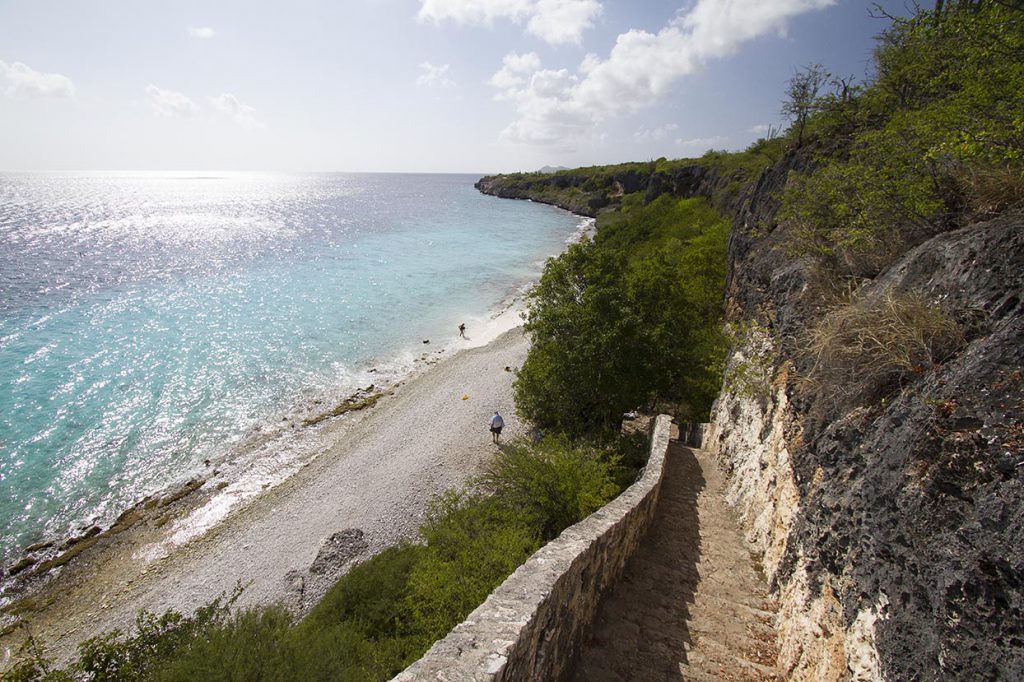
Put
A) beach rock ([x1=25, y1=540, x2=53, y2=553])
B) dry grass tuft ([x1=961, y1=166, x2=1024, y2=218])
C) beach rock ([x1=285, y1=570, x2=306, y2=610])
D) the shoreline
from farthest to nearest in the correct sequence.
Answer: beach rock ([x1=25, y1=540, x2=53, y2=553]), the shoreline, beach rock ([x1=285, y1=570, x2=306, y2=610]), dry grass tuft ([x1=961, y1=166, x2=1024, y2=218])

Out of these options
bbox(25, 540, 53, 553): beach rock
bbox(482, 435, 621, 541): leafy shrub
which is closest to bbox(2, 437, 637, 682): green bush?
bbox(482, 435, 621, 541): leafy shrub

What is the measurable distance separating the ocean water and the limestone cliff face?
2236 cm

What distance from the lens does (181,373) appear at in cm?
3028

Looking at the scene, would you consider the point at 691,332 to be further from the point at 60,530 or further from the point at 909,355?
the point at 60,530

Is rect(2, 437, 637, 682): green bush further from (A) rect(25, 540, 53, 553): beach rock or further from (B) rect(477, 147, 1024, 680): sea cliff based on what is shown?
(A) rect(25, 540, 53, 553): beach rock

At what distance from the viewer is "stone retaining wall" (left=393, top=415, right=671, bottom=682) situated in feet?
15.4

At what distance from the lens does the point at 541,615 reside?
547cm

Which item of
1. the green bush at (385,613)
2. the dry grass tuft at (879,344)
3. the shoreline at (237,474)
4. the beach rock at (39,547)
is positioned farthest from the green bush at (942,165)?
the beach rock at (39,547)

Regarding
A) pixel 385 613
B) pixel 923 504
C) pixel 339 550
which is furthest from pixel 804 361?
pixel 339 550

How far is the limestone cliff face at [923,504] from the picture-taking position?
3.60 metres

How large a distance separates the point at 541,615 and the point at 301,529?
655 inches

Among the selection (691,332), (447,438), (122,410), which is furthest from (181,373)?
(691,332)

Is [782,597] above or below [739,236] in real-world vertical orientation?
below

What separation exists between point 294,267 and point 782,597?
201 feet
